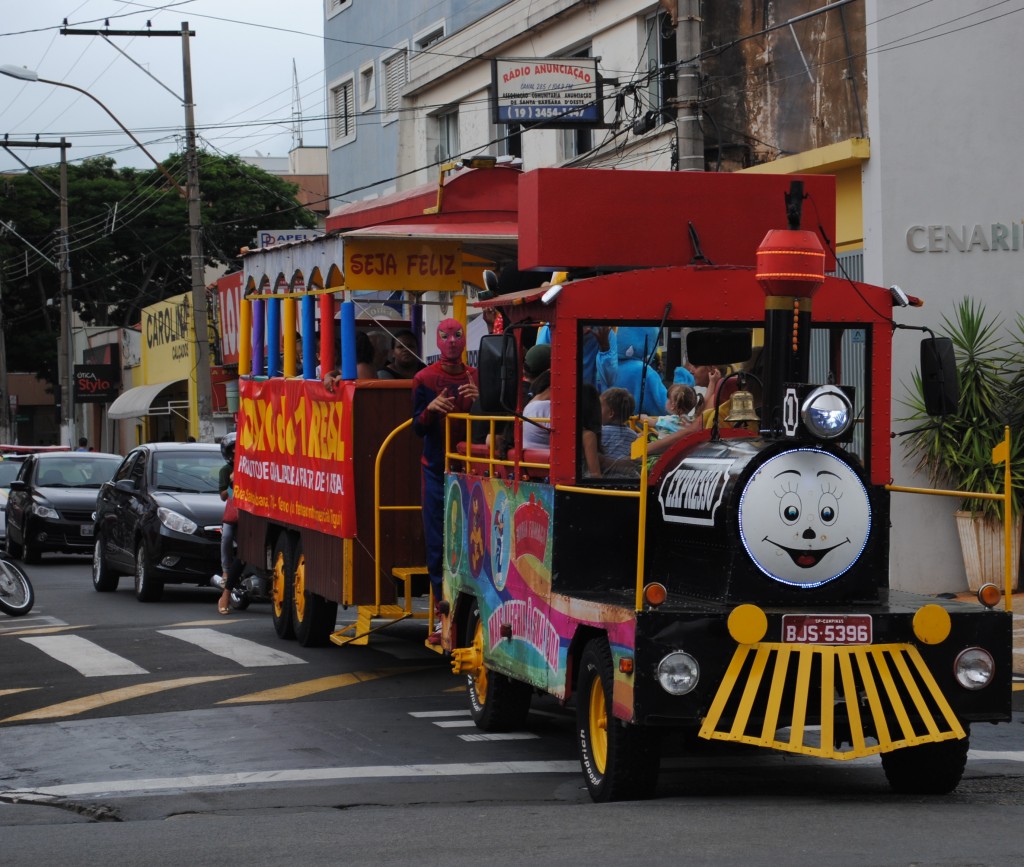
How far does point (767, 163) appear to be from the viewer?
768 inches

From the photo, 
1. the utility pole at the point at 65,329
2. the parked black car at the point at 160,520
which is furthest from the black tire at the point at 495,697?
the utility pole at the point at 65,329

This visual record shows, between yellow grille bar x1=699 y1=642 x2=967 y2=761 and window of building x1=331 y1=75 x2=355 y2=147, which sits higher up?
window of building x1=331 y1=75 x2=355 y2=147

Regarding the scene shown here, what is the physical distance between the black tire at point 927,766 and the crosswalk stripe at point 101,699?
538 cm

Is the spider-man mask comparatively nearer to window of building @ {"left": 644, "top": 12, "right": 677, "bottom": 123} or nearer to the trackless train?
the trackless train

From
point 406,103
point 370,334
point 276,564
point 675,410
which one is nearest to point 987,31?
point 370,334

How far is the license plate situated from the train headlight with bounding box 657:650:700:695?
0.41m

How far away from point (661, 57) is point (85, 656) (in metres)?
12.3

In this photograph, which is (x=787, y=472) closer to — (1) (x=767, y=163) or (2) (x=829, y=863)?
(2) (x=829, y=863)

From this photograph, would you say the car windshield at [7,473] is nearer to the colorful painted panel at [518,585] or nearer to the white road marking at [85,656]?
the white road marking at [85,656]

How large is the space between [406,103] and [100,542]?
45.3 feet

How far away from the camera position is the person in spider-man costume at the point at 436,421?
35.6 feet

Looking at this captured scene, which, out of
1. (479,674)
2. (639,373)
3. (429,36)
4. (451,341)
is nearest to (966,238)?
(451,341)

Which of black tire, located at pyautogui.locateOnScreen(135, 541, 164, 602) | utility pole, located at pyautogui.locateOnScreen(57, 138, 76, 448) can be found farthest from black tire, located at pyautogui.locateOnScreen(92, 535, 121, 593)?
utility pole, located at pyautogui.locateOnScreen(57, 138, 76, 448)

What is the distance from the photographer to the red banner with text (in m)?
12.5
